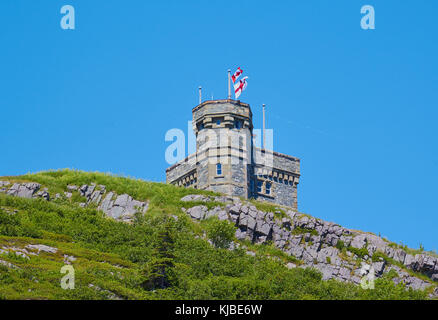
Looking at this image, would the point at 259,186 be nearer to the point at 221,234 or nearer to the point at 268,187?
the point at 268,187

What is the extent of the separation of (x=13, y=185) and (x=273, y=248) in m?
23.1

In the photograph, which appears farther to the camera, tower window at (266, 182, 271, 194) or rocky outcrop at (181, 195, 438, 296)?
tower window at (266, 182, 271, 194)

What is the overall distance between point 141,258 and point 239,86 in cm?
3105

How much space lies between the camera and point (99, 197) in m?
66.1

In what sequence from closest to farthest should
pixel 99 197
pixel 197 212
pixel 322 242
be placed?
1. pixel 197 212
2. pixel 322 242
3. pixel 99 197

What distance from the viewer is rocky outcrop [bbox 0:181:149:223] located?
63906mm

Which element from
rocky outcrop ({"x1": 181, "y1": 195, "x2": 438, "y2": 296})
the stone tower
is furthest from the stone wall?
rocky outcrop ({"x1": 181, "y1": 195, "x2": 438, "y2": 296})

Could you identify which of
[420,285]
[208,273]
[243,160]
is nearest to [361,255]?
[420,285]

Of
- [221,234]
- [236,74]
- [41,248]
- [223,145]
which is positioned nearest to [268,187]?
[223,145]

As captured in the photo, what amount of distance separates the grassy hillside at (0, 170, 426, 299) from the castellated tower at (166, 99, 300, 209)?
4.59m

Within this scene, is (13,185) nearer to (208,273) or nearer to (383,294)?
(208,273)

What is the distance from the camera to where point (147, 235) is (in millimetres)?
55438

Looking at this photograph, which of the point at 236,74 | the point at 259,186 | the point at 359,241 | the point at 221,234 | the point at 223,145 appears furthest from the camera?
the point at 236,74

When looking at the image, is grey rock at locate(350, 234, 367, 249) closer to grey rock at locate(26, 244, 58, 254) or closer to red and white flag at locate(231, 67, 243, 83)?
red and white flag at locate(231, 67, 243, 83)
